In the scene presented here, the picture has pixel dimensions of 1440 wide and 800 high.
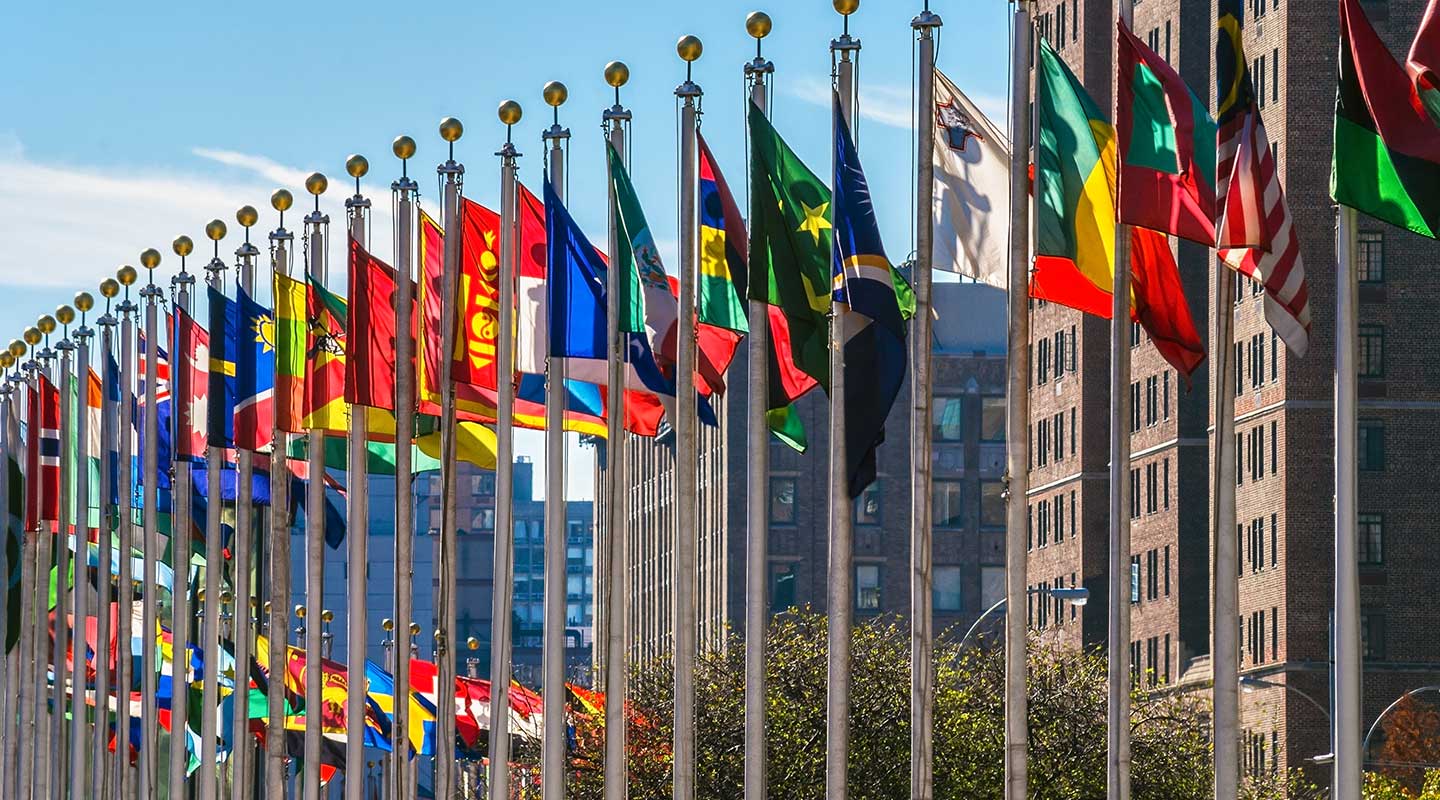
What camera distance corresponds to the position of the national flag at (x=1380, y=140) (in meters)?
26.7

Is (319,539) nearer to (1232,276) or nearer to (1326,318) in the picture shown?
(1232,276)

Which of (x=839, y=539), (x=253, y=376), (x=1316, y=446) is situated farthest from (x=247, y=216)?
(x=1316, y=446)

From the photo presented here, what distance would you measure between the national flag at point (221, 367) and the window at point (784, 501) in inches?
5388

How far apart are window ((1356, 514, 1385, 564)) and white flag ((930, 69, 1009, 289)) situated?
86.3 m

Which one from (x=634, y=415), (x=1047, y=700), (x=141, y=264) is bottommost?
(x=1047, y=700)

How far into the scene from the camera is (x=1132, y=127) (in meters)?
29.7

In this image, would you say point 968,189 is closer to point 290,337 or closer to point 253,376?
point 290,337

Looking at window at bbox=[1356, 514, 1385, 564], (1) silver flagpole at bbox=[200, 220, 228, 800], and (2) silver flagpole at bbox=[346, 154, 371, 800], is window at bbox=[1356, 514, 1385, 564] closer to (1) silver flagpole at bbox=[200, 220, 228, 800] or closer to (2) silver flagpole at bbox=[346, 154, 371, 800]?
(1) silver flagpole at bbox=[200, 220, 228, 800]

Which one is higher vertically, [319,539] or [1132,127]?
[1132,127]

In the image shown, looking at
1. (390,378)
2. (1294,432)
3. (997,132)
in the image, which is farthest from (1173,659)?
(997,132)

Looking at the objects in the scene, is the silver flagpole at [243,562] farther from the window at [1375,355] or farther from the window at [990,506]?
the window at [990,506]

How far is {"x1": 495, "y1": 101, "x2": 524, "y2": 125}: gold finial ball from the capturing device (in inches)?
1575

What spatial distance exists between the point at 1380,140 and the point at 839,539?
8.96 m

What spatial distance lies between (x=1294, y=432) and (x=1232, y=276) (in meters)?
87.2
